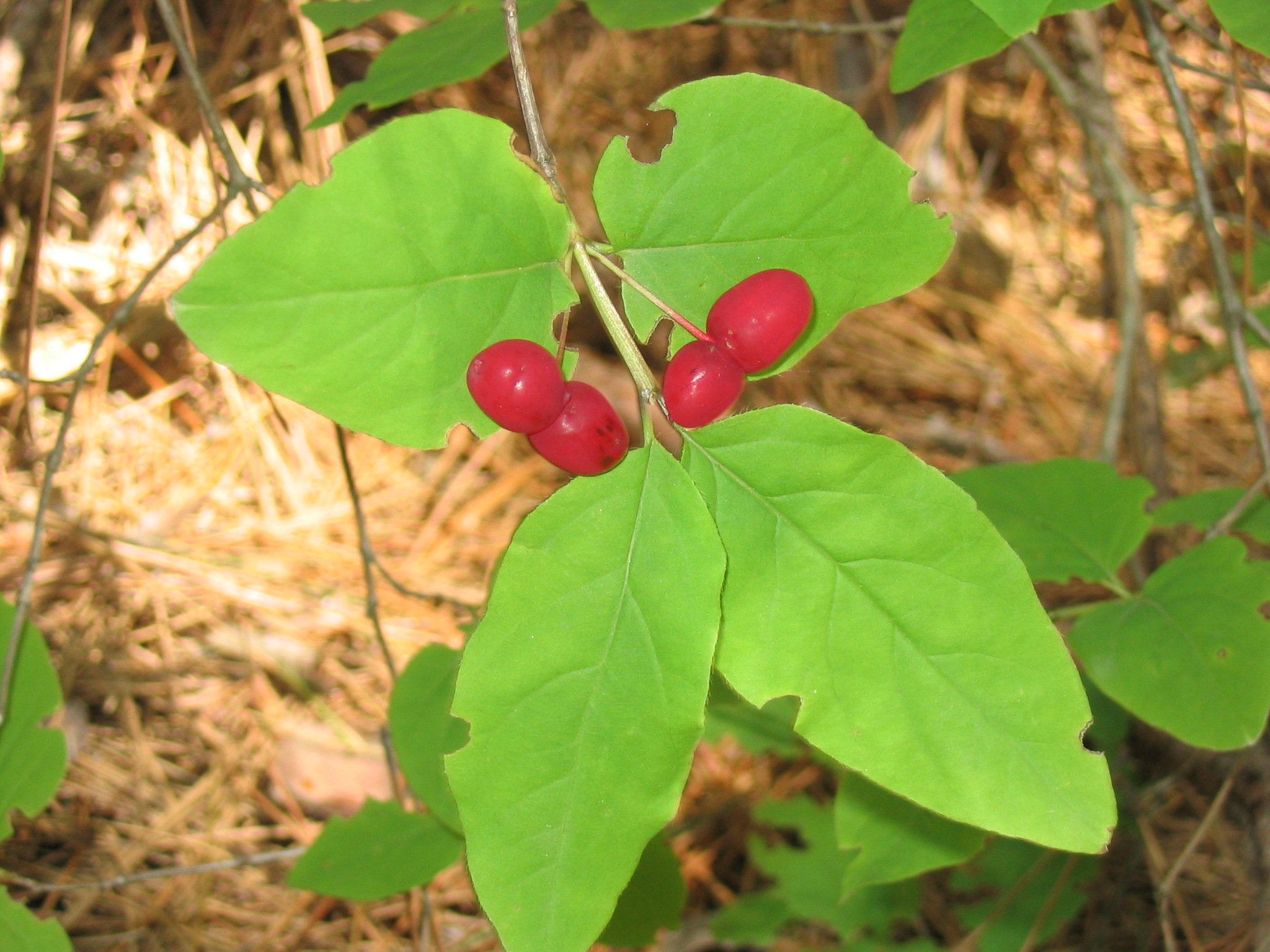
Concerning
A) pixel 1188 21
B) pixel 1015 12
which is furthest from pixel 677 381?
pixel 1188 21

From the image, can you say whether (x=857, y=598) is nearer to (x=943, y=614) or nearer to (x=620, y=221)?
(x=943, y=614)

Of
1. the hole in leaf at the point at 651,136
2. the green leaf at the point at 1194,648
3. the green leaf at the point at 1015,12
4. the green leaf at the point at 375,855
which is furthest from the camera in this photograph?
the hole in leaf at the point at 651,136

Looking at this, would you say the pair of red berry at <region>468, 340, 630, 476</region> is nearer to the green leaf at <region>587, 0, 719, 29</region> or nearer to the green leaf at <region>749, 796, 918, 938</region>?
the green leaf at <region>587, 0, 719, 29</region>

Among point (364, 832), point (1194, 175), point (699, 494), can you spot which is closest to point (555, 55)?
point (1194, 175)

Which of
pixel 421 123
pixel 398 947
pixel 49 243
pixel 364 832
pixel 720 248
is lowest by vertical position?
pixel 398 947

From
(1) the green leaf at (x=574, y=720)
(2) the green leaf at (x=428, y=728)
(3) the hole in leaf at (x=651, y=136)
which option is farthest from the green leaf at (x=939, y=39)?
(3) the hole in leaf at (x=651, y=136)

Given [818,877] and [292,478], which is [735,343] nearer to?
[818,877]

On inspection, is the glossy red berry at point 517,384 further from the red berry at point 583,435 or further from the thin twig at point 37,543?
the thin twig at point 37,543
